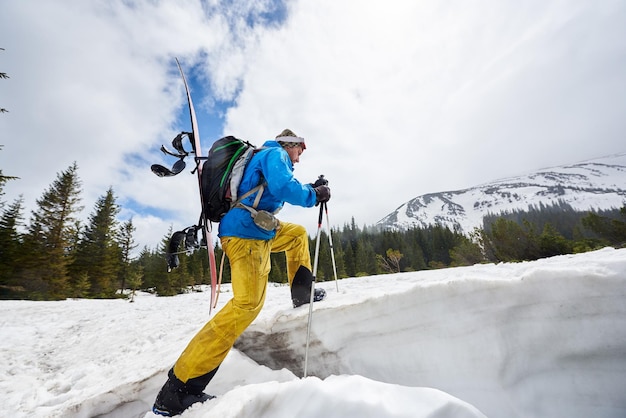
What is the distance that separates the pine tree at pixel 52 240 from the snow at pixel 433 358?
86.2 feet

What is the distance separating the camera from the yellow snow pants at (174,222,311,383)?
2.22 metres

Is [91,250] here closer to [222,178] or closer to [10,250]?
[10,250]

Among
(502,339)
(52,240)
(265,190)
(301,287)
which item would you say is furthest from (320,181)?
(52,240)

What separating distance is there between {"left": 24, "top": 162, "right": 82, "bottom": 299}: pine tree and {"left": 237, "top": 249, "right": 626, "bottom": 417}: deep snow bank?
28.7 meters

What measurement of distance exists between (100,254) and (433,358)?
34935 millimetres

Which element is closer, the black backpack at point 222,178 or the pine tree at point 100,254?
the black backpack at point 222,178

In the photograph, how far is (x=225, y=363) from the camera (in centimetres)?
301

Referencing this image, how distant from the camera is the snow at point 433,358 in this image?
1639mm

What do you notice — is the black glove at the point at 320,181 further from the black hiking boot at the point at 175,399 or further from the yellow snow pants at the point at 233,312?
the black hiking boot at the point at 175,399

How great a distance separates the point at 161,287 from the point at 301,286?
35540 mm

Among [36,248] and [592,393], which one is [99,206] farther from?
[592,393]

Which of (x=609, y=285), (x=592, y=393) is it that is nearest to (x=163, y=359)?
(x=592, y=393)

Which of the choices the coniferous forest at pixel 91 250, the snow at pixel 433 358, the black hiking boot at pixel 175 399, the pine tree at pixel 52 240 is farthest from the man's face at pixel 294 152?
the pine tree at pixel 52 240

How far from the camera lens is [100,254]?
28203 mm
